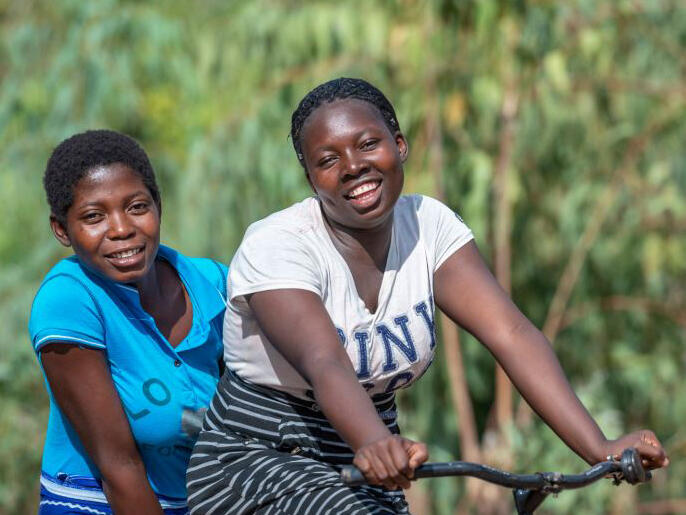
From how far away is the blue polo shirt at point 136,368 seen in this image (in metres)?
2.96

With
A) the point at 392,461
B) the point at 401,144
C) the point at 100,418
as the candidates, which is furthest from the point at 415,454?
the point at 100,418

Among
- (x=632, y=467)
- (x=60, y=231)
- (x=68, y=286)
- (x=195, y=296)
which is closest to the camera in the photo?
(x=632, y=467)

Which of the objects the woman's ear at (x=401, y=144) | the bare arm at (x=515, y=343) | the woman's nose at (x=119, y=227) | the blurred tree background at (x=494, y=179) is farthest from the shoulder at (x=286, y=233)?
the blurred tree background at (x=494, y=179)

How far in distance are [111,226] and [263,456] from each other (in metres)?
0.78

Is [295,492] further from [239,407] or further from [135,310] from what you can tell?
[135,310]

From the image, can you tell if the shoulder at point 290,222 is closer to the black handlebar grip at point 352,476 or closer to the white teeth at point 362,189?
the white teeth at point 362,189

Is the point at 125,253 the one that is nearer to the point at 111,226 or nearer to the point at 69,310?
the point at 111,226


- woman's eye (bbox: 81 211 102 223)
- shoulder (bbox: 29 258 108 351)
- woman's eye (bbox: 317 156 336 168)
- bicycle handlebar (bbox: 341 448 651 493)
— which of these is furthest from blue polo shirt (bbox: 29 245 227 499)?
bicycle handlebar (bbox: 341 448 651 493)

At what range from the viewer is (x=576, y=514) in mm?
6465

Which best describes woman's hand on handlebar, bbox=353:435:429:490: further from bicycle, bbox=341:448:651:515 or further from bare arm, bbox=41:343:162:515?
bare arm, bbox=41:343:162:515

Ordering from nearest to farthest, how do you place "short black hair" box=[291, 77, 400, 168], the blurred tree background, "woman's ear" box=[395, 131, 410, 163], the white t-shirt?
the white t-shirt, "short black hair" box=[291, 77, 400, 168], "woman's ear" box=[395, 131, 410, 163], the blurred tree background

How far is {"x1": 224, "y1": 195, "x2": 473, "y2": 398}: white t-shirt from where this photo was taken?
8.41 feet

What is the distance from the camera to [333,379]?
7.73ft

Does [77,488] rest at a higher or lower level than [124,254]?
lower
